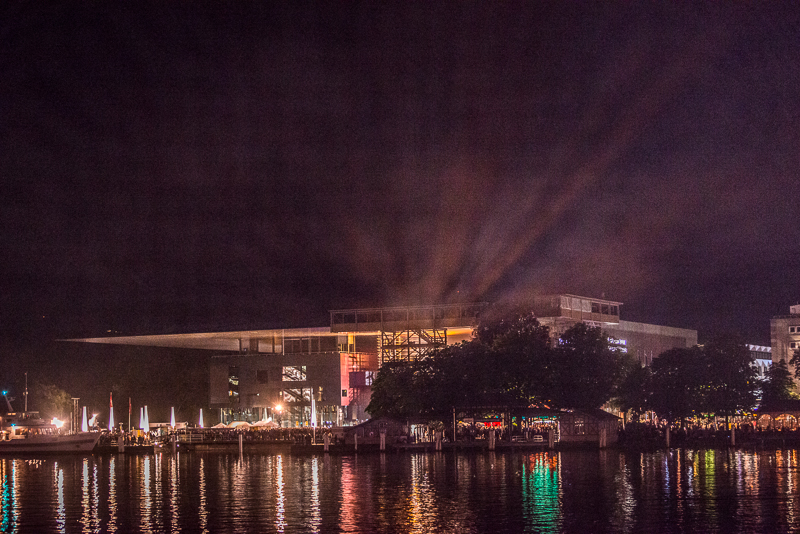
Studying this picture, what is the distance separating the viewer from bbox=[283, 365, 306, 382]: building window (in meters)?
112

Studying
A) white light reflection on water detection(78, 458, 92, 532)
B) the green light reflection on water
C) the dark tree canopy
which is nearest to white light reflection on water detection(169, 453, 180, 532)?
white light reflection on water detection(78, 458, 92, 532)

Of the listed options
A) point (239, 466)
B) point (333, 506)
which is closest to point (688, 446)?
point (239, 466)

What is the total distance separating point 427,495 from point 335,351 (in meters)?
70.1

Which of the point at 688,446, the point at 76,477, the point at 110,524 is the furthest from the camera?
the point at 688,446

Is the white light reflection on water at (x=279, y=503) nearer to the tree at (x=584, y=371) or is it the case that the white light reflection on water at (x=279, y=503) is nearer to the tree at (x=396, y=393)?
the tree at (x=396, y=393)

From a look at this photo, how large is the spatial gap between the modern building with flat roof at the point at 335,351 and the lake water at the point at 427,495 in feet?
132

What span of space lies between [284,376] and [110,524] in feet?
247

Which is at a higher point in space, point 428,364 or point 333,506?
point 428,364

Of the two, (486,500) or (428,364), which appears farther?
(428,364)

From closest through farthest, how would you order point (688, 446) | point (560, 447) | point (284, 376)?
point (560, 447), point (688, 446), point (284, 376)

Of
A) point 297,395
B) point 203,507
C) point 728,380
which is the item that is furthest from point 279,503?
point 297,395

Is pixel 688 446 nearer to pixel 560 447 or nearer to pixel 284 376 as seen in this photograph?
pixel 560 447

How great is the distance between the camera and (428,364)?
7944 centimetres

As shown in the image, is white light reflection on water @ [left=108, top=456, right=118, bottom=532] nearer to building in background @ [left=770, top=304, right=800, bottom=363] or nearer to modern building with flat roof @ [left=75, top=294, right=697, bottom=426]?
modern building with flat roof @ [left=75, top=294, right=697, bottom=426]
